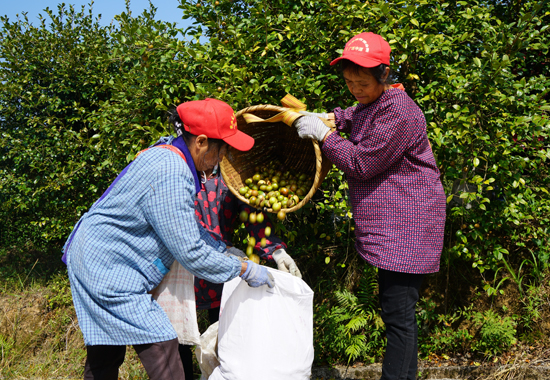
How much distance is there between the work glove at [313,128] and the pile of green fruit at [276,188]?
15.4 inches

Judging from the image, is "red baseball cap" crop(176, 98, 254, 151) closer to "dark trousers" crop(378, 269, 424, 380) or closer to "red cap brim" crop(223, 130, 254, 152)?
"red cap brim" crop(223, 130, 254, 152)

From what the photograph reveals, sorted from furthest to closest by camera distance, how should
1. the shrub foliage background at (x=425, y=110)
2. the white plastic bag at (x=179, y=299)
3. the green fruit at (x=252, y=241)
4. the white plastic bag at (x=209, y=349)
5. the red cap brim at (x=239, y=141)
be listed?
the shrub foliage background at (x=425, y=110), the green fruit at (x=252, y=241), the white plastic bag at (x=209, y=349), the white plastic bag at (x=179, y=299), the red cap brim at (x=239, y=141)

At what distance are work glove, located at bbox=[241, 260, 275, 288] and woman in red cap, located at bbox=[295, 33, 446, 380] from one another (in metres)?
0.50

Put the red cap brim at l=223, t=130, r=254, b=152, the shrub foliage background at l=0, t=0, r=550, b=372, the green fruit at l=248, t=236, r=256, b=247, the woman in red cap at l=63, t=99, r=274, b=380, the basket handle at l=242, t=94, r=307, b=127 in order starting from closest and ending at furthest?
1. the woman in red cap at l=63, t=99, r=274, b=380
2. the red cap brim at l=223, t=130, r=254, b=152
3. the basket handle at l=242, t=94, r=307, b=127
4. the green fruit at l=248, t=236, r=256, b=247
5. the shrub foliage background at l=0, t=0, r=550, b=372

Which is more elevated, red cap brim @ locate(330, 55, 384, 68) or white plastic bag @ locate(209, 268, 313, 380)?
red cap brim @ locate(330, 55, 384, 68)

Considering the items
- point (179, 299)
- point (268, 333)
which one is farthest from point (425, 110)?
point (179, 299)

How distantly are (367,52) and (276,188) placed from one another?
2.95ft

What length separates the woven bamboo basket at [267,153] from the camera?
2.30 metres

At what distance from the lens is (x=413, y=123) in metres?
1.88

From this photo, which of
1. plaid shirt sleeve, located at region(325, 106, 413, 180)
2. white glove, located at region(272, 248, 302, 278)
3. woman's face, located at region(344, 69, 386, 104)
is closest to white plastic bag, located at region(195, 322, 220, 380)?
white glove, located at region(272, 248, 302, 278)

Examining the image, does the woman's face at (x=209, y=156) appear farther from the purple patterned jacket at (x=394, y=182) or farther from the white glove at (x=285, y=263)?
the white glove at (x=285, y=263)

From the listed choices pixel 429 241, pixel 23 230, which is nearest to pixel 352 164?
pixel 429 241

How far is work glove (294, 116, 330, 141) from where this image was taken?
2006 mm

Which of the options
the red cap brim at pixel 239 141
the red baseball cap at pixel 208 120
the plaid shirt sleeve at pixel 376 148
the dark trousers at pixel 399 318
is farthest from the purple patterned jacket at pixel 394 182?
the red baseball cap at pixel 208 120
